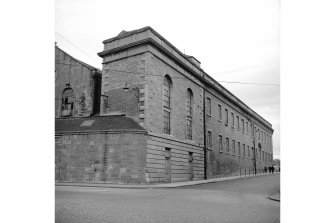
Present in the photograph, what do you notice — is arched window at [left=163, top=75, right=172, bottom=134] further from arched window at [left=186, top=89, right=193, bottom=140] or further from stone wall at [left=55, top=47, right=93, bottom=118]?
stone wall at [left=55, top=47, right=93, bottom=118]

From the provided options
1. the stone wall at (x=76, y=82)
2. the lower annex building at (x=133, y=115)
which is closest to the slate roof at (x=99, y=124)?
the lower annex building at (x=133, y=115)

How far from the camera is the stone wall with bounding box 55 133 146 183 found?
18234mm

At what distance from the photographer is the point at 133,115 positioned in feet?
64.7

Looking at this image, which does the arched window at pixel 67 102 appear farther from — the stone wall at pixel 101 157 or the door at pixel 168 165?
the door at pixel 168 165

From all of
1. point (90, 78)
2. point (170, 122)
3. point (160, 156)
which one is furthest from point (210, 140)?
point (90, 78)

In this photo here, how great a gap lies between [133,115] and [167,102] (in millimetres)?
3302

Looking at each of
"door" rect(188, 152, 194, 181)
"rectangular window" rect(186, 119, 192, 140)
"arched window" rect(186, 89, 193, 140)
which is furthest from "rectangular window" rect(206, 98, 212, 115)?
"door" rect(188, 152, 194, 181)

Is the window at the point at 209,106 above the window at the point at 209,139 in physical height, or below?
above

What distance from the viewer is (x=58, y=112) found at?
23250 mm

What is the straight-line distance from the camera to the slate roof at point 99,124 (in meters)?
18.9

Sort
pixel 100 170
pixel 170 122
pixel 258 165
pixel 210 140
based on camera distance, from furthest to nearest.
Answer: pixel 258 165 < pixel 210 140 < pixel 170 122 < pixel 100 170
